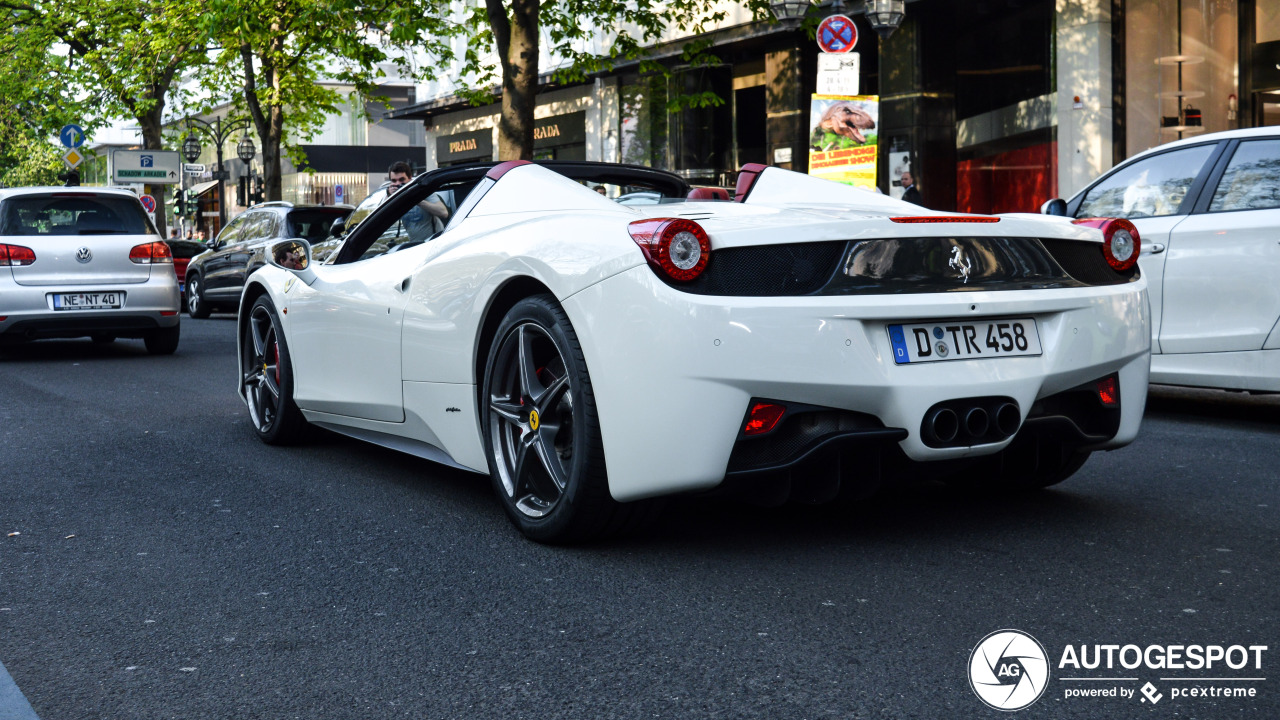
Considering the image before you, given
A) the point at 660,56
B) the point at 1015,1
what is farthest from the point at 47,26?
the point at 1015,1

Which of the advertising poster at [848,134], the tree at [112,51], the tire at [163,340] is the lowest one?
the tire at [163,340]

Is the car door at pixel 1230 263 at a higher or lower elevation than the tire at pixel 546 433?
higher

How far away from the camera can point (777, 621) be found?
3.23 metres

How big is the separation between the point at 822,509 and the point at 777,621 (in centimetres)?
132

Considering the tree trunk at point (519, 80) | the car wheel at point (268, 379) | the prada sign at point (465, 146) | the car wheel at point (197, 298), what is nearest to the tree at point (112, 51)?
the prada sign at point (465, 146)

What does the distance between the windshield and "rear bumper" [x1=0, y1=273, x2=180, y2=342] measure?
503mm

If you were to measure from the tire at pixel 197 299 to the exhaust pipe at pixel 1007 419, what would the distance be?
53.9 feet

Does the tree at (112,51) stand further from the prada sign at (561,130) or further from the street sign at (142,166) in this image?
the prada sign at (561,130)

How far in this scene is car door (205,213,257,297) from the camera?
1716 centimetres

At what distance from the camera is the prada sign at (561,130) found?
28.2 metres

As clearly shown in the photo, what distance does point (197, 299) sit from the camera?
19078mm

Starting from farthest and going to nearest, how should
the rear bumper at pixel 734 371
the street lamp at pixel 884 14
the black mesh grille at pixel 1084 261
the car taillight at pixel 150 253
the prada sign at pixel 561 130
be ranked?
1. the prada sign at pixel 561 130
2. the street lamp at pixel 884 14
3. the car taillight at pixel 150 253
4. the black mesh grille at pixel 1084 261
5. the rear bumper at pixel 734 371

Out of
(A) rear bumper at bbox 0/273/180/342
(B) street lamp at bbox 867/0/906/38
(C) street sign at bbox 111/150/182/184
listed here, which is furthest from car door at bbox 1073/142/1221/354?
(C) street sign at bbox 111/150/182/184

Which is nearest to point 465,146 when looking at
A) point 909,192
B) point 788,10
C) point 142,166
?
point 142,166
